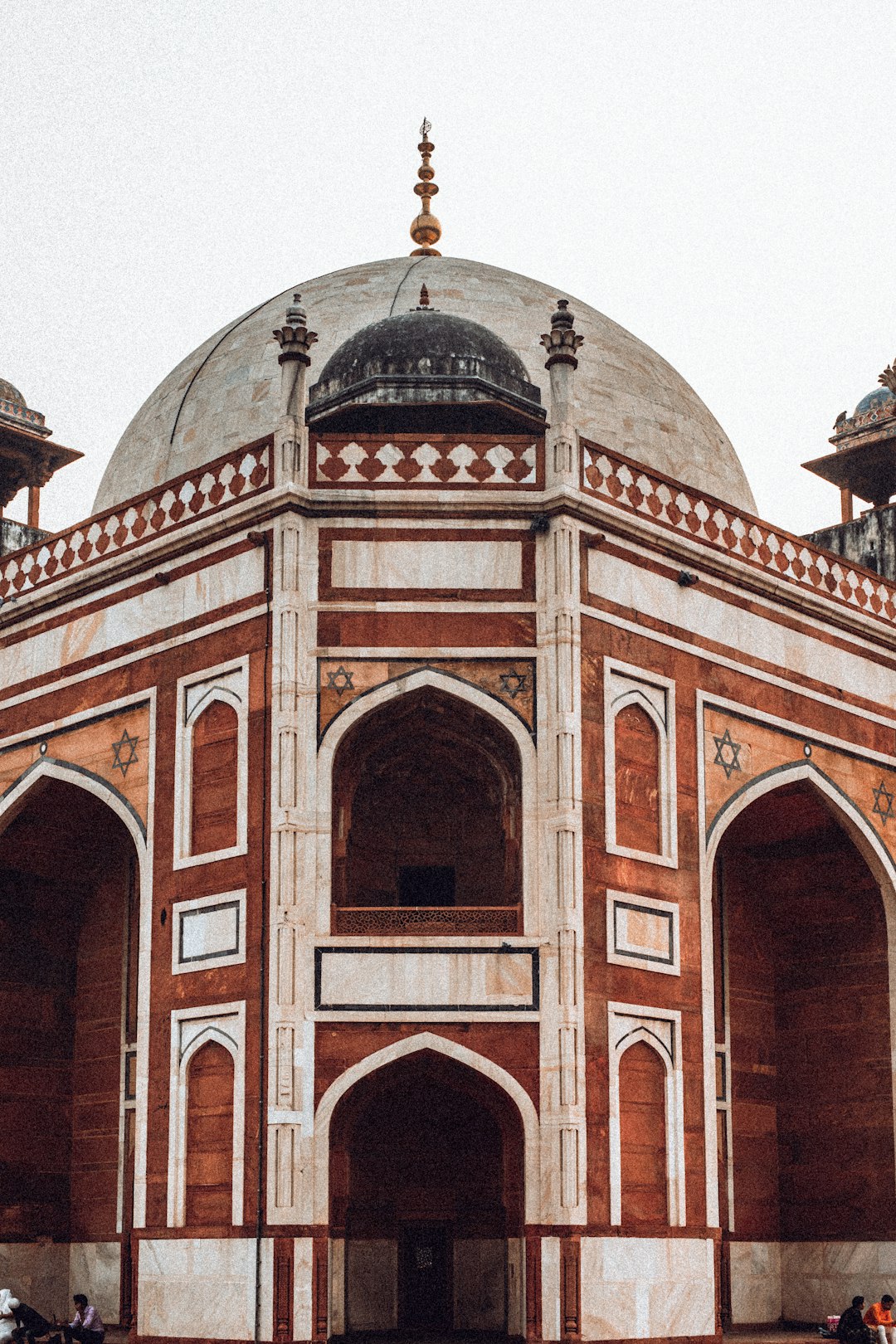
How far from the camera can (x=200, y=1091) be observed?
1543 cm

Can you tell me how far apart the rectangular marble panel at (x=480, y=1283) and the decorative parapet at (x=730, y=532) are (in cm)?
629

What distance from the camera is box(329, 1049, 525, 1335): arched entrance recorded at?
16219mm

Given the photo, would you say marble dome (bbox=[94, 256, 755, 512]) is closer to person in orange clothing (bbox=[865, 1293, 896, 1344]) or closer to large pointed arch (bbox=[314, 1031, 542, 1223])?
large pointed arch (bbox=[314, 1031, 542, 1223])

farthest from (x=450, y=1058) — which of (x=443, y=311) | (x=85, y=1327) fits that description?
(x=443, y=311)

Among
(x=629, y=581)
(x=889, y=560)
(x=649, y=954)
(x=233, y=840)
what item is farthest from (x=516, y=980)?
(x=889, y=560)

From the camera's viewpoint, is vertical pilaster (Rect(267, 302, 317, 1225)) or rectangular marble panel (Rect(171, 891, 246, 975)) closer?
vertical pilaster (Rect(267, 302, 317, 1225))

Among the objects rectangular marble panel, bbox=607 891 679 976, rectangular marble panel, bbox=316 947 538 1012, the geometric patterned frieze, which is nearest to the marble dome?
the geometric patterned frieze

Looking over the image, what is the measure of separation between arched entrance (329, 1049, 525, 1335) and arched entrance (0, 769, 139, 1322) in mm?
2794

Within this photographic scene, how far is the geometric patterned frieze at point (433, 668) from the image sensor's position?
15.5 m

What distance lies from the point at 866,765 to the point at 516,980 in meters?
5.37

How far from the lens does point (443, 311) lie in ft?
67.6

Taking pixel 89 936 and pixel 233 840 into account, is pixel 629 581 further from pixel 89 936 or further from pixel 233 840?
pixel 89 936

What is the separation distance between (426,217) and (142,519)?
751 centimetres

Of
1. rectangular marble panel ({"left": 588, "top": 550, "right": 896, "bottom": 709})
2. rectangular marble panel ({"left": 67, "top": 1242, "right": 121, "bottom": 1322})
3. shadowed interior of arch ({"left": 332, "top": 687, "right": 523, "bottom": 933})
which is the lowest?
rectangular marble panel ({"left": 67, "top": 1242, "right": 121, "bottom": 1322})
